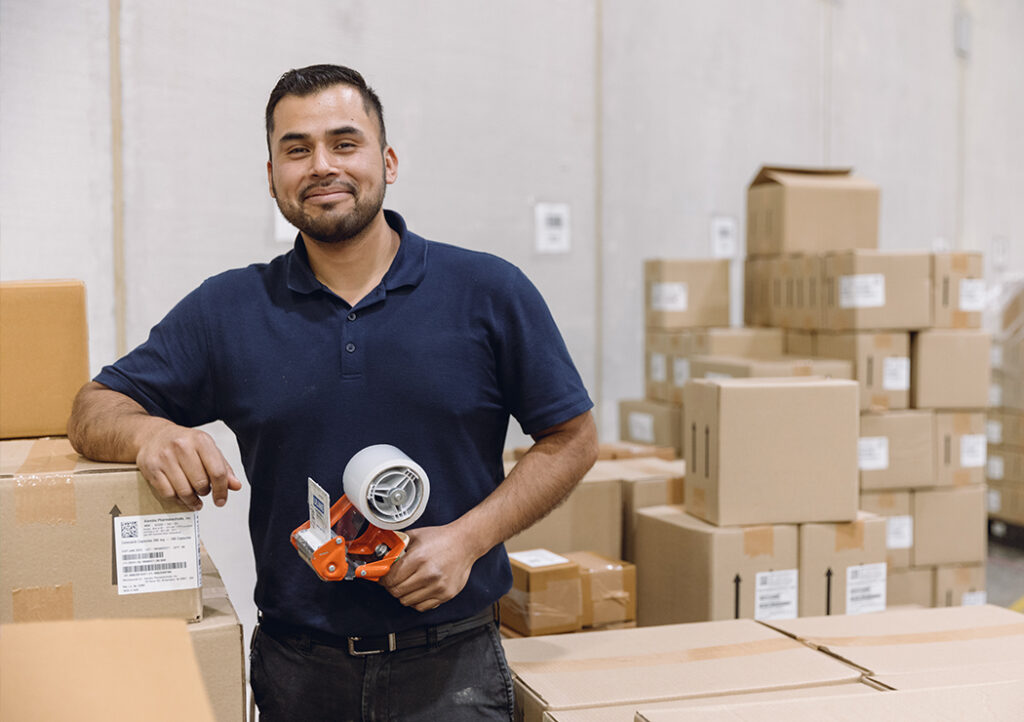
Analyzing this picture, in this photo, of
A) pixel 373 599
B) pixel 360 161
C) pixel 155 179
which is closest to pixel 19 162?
pixel 155 179

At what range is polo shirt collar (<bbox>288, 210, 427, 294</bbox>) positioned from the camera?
1.55m

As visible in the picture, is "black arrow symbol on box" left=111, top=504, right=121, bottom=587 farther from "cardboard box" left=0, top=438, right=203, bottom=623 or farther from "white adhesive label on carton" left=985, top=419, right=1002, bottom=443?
"white adhesive label on carton" left=985, top=419, right=1002, bottom=443

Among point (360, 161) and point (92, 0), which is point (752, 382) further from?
point (92, 0)

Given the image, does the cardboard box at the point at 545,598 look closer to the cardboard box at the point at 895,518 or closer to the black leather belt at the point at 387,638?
the black leather belt at the point at 387,638

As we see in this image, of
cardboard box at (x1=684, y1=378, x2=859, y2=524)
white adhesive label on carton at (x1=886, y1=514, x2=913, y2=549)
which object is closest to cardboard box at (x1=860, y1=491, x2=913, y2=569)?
white adhesive label on carton at (x1=886, y1=514, x2=913, y2=549)

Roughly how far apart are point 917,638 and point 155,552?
132cm

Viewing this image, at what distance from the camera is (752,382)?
87.0 inches

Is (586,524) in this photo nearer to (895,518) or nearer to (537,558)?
(537,558)

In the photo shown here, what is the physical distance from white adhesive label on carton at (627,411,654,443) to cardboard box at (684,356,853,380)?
36cm

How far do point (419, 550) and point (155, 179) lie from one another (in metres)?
1.86

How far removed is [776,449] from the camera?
219 cm

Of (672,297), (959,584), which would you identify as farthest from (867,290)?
(959,584)

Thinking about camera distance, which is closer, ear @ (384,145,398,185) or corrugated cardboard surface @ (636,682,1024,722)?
corrugated cardboard surface @ (636,682,1024,722)

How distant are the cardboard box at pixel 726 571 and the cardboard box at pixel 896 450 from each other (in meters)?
1.11
